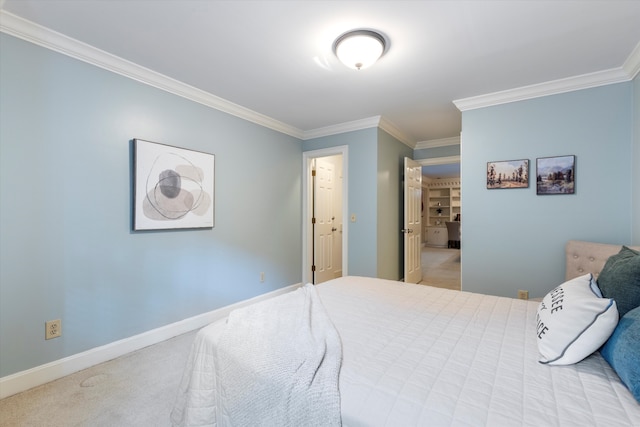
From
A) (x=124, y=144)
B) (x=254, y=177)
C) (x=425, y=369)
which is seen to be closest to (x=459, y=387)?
(x=425, y=369)

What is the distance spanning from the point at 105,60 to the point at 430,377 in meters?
3.00

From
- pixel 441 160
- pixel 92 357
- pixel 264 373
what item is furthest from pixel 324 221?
pixel 264 373

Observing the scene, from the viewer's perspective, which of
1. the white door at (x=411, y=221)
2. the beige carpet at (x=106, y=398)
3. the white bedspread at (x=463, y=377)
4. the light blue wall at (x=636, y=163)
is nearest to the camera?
the white bedspread at (x=463, y=377)

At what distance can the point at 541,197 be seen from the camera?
2781mm

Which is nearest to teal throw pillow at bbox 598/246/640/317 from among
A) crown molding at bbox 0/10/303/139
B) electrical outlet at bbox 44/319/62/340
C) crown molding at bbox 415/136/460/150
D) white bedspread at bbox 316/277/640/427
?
white bedspread at bbox 316/277/640/427

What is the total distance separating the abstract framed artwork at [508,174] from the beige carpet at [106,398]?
3.43 metres

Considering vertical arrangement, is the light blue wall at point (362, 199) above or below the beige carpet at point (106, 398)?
above

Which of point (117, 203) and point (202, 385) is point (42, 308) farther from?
point (202, 385)

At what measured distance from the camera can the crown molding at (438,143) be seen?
4.54m

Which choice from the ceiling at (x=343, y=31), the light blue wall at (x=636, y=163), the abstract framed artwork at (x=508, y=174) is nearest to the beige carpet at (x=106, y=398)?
the ceiling at (x=343, y=31)

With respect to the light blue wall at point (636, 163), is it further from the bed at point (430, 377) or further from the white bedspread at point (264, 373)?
the white bedspread at point (264, 373)

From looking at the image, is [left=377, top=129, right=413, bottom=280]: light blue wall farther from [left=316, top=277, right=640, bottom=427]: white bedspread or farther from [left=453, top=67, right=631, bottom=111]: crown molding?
[left=316, top=277, right=640, bottom=427]: white bedspread

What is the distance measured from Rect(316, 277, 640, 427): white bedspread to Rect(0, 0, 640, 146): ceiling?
6.04 ft

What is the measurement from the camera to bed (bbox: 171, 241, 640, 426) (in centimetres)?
80
